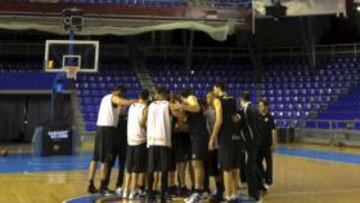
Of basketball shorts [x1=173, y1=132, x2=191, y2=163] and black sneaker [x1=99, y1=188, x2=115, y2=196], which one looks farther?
black sneaker [x1=99, y1=188, x2=115, y2=196]

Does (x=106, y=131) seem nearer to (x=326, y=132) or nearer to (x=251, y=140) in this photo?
(x=251, y=140)

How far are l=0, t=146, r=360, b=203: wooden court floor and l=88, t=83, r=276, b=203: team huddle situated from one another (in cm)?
67

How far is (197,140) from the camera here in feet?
29.3

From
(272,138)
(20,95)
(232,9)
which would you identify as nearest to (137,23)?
(232,9)

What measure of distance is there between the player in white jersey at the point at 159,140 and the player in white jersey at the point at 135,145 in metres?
0.27

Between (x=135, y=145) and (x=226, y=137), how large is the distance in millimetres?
1516

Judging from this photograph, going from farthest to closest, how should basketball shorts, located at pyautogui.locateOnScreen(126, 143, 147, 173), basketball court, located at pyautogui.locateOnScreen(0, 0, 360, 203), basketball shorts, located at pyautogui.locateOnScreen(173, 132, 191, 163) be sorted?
1. basketball court, located at pyautogui.locateOnScreen(0, 0, 360, 203)
2. basketball shorts, located at pyautogui.locateOnScreen(173, 132, 191, 163)
3. basketball shorts, located at pyautogui.locateOnScreen(126, 143, 147, 173)

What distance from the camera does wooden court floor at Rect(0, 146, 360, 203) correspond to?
9461mm

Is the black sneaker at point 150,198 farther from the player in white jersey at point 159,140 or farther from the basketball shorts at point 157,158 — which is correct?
the basketball shorts at point 157,158

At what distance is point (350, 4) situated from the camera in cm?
2364

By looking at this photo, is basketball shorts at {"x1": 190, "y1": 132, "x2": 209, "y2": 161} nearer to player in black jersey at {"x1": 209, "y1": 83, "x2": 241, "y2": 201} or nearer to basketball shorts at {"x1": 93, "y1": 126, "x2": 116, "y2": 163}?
player in black jersey at {"x1": 209, "y1": 83, "x2": 241, "y2": 201}

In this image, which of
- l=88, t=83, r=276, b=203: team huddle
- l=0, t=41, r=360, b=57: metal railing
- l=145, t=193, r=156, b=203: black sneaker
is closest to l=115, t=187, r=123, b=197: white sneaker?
l=88, t=83, r=276, b=203: team huddle

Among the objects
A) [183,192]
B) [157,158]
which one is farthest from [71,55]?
[157,158]

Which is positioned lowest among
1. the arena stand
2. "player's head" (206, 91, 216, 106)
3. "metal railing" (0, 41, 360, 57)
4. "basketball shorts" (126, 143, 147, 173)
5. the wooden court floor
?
the wooden court floor
